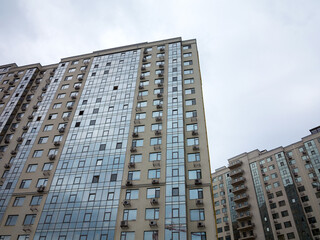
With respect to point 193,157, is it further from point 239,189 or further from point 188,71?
point 239,189

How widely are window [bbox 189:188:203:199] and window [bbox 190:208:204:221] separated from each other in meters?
1.51

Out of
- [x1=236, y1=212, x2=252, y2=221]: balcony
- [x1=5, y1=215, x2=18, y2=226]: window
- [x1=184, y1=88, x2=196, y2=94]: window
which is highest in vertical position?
[x1=184, y1=88, x2=196, y2=94]: window

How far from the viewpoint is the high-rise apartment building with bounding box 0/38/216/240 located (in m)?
29.5

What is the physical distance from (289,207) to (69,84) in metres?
52.4

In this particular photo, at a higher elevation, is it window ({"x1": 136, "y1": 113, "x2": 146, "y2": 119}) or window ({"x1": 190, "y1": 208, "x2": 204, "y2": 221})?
window ({"x1": 136, "y1": 113, "x2": 146, "y2": 119})

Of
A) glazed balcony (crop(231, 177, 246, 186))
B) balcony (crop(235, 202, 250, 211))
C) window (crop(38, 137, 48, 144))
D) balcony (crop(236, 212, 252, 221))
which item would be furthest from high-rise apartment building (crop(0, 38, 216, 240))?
glazed balcony (crop(231, 177, 246, 186))

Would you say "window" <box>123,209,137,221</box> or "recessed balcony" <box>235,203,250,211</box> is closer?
"window" <box>123,209,137,221</box>

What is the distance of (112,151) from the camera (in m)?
36.0

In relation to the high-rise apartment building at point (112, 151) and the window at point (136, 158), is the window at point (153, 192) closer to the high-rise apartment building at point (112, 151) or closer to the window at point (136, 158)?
the high-rise apartment building at point (112, 151)

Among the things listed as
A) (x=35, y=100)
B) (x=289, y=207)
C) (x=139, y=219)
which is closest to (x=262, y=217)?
(x=289, y=207)

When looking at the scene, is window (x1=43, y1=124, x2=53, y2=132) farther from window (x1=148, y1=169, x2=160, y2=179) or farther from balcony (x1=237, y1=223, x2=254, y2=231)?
balcony (x1=237, y1=223, x2=254, y2=231)

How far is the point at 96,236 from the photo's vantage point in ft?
94.7

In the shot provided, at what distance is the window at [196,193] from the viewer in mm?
29891

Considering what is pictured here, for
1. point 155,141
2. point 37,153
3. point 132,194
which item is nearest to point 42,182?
point 37,153
